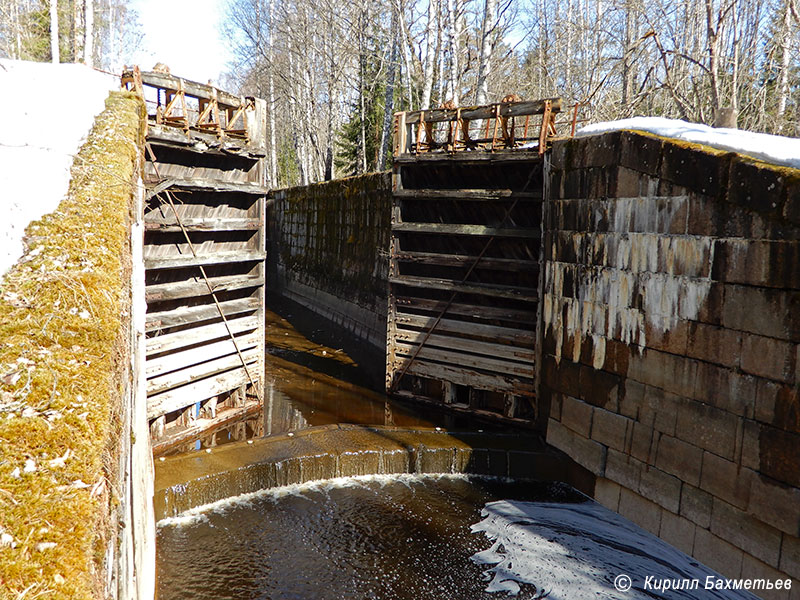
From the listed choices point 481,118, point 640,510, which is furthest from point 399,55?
point 640,510

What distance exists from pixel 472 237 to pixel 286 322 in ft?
32.8

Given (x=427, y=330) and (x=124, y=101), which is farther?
(x=427, y=330)

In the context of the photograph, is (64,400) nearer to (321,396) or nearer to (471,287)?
(471,287)

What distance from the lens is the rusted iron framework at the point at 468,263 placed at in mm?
9594

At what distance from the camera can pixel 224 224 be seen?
9.14 metres

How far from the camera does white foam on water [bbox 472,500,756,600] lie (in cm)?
623

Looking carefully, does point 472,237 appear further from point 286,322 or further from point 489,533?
point 286,322

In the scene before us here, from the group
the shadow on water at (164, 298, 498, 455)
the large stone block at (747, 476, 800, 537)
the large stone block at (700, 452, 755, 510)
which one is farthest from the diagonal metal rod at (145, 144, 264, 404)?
the large stone block at (747, 476, 800, 537)

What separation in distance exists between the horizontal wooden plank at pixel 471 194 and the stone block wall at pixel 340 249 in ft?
11.7

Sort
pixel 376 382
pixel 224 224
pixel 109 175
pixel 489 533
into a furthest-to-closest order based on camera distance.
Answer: pixel 376 382, pixel 224 224, pixel 489 533, pixel 109 175

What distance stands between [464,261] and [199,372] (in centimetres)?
475

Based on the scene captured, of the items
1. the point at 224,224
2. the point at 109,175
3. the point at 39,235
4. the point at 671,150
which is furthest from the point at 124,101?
the point at 671,150

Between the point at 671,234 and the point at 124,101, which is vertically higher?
the point at 124,101

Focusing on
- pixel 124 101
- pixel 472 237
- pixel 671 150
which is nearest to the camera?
pixel 671 150
